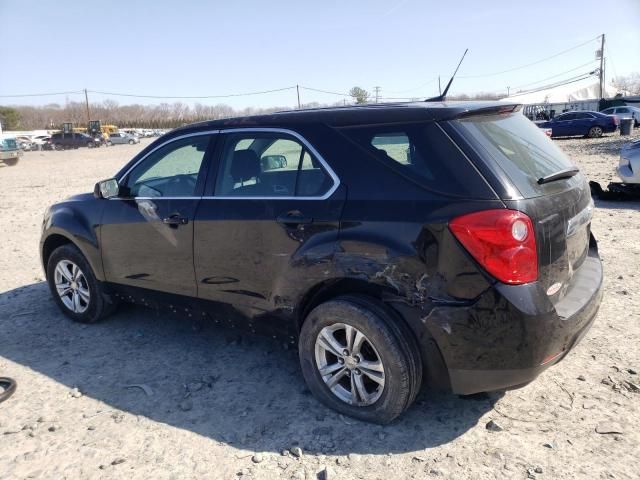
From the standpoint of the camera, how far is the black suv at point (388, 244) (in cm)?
262

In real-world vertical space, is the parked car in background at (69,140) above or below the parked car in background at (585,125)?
above

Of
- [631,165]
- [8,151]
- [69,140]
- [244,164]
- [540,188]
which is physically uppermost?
[69,140]

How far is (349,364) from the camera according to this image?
3.11m

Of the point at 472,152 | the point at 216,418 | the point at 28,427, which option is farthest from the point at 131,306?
the point at 472,152

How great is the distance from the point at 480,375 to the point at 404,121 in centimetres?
143

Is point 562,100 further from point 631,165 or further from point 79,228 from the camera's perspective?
point 79,228

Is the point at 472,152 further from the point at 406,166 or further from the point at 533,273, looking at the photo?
the point at 533,273

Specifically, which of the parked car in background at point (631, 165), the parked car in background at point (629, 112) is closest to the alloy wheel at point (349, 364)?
the parked car in background at point (631, 165)

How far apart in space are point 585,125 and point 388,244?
Answer: 29798 millimetres

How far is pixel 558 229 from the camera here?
2.78m

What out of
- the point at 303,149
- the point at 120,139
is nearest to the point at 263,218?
the point at 303,149

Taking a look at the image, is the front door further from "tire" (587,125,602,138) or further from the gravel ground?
"tire" (587,125,602,138)

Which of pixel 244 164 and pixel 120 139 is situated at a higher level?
pixel 120 139

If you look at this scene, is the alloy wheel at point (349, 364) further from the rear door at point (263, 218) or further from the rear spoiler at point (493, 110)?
the rear spoiler at point (493, 110)
